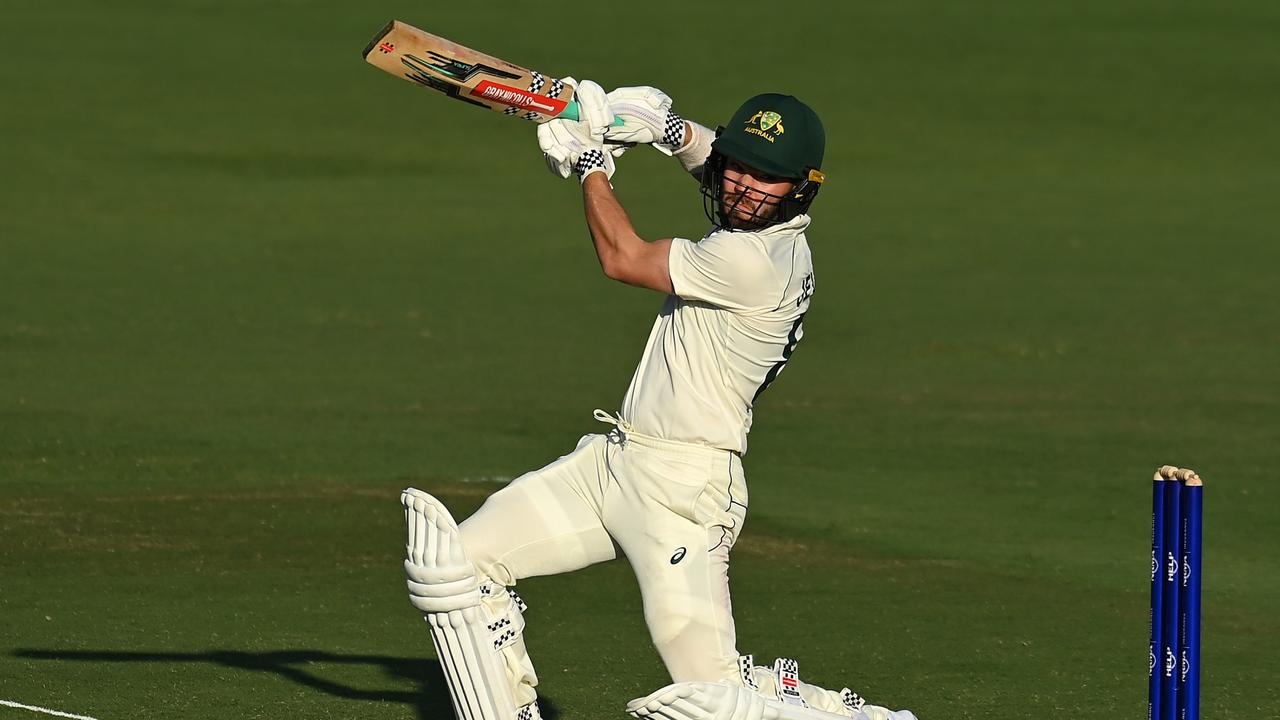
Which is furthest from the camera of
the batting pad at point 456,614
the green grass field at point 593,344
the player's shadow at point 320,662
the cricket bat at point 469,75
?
the green grass field at point 593,344

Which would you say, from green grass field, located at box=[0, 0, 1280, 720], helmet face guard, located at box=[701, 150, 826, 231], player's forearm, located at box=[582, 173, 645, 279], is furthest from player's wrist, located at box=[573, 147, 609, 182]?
green grass field, located at box=[0, 0, 1280, 720]

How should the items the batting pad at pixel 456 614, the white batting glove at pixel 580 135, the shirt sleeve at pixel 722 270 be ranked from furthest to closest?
1. the white batting glove at pixel 580 135
2. the batting pad at pixel 456 614
3. the shirt sleeve at pixel 722 270

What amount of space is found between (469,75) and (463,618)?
5.64ft

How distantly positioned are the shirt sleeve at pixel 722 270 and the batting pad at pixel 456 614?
100cm

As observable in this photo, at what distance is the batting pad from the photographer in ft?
20.6

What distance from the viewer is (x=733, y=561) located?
34.3ft

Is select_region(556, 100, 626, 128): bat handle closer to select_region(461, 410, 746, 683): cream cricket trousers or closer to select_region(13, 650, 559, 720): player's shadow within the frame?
select_region(461, 410, 746, 683): cream cricket trousers

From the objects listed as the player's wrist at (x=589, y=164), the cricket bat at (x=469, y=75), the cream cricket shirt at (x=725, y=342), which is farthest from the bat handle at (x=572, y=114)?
the cream cricket shirt at (x=725, y=342)

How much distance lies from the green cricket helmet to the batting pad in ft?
4.10

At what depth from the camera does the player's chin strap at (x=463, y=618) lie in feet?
20.6

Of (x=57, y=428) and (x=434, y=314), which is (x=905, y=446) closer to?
(x=57, y=428)

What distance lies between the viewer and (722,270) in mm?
6156

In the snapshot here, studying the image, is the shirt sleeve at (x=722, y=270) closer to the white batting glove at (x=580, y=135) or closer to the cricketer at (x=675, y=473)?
the cricketer at (x=675, y=473)

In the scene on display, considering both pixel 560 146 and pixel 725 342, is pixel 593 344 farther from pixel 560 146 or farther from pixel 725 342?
pixel 725 342
